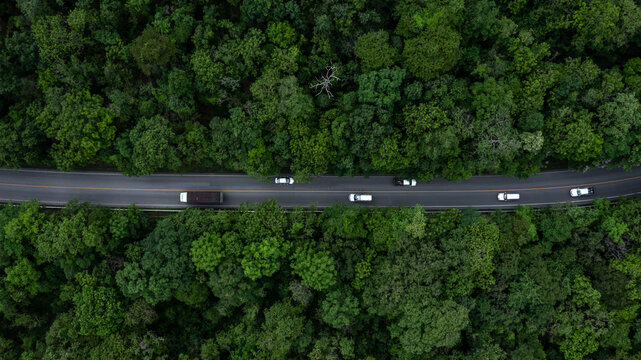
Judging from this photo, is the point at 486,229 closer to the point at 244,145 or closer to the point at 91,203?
the point at 244,145

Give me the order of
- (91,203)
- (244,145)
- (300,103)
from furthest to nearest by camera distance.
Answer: (91,203) < (244,145) < (300,103)

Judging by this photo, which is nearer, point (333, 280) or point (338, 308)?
point (333, 280)

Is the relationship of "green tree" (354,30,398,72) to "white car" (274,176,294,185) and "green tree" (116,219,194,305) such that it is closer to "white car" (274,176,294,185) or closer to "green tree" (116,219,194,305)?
"white car" (274,176,294,185)

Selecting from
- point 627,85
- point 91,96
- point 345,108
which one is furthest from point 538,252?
point 91,96

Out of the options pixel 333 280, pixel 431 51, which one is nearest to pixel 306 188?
pixel 333 280

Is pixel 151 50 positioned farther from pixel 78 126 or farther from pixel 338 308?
pixel 338 308

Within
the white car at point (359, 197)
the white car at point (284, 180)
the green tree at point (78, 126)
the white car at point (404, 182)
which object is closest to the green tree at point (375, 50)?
the white car at point (404, 182)
